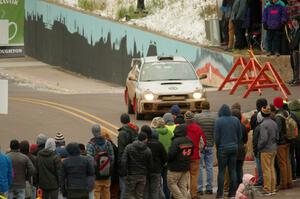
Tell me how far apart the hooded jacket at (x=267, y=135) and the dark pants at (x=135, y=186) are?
118 inches

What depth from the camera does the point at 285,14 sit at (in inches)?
1404

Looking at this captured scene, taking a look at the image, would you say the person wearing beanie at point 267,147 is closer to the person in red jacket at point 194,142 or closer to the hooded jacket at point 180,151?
the person in red jacket at point 194,142

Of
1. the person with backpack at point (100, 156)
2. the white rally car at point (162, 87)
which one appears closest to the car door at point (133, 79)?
the white rally car at point (162, 87)

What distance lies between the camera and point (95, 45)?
48844mm

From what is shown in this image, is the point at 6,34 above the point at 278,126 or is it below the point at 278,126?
above

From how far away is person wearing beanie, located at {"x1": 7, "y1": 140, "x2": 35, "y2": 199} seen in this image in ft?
62.5

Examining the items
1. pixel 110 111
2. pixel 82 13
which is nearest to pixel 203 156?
pixel 110 111

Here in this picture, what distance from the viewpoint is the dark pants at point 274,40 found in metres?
36.1

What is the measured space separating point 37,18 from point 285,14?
69.9 ft

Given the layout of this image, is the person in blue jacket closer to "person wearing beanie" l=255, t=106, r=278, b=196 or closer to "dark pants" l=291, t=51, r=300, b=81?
"person wearing beanie" l=255, t=106, r=278, b=196

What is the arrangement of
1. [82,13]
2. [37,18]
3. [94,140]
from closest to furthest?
1. [94,140]
2. [82,13]
3. [37,18]

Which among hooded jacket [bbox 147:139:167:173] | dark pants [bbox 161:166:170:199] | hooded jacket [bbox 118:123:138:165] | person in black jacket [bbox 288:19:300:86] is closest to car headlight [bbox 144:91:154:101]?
person in black jacket [bbox 288:19:300:86]

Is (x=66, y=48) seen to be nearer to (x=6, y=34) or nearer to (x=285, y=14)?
(x=285, y=14)

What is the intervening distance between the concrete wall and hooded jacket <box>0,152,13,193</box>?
66.3ft
